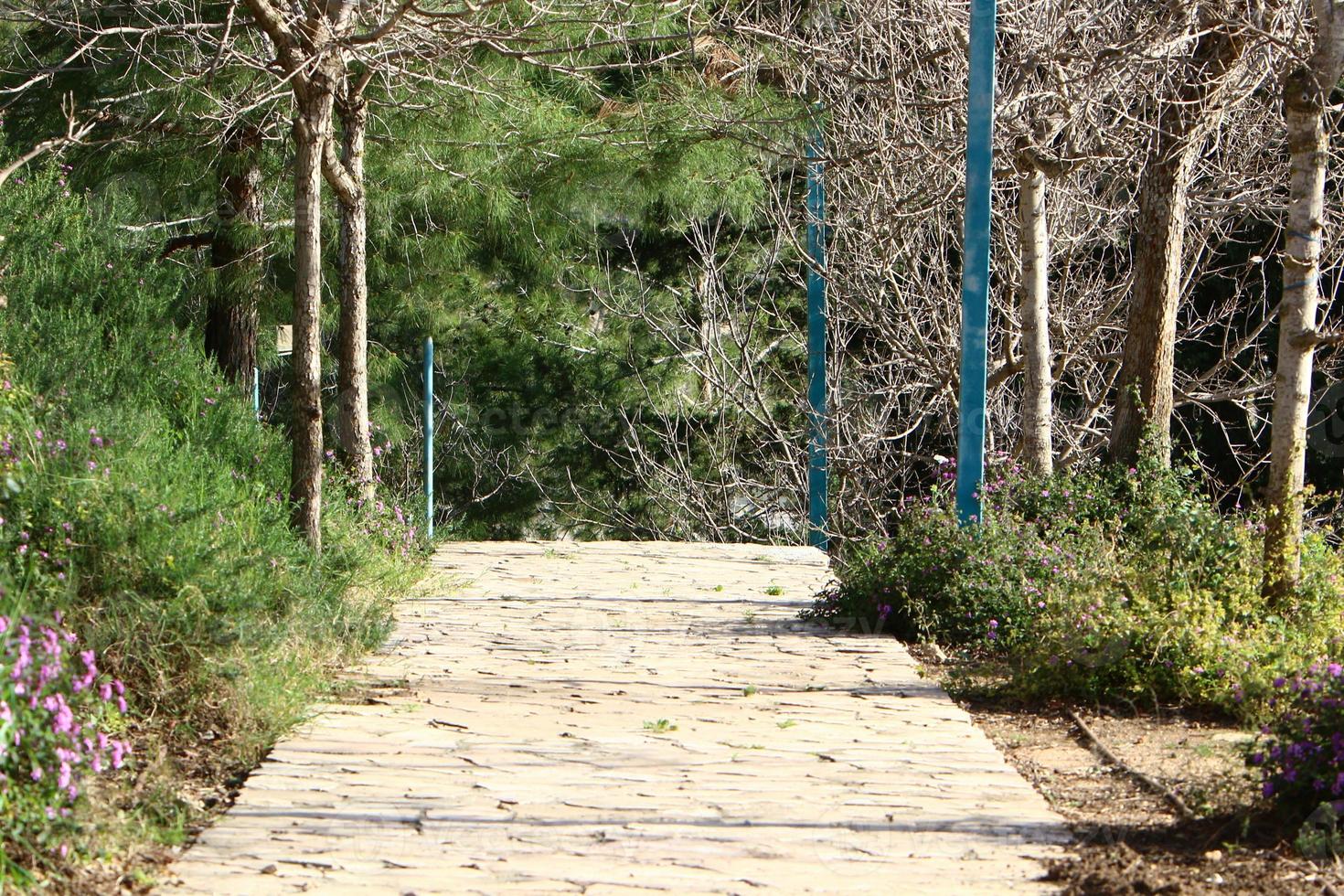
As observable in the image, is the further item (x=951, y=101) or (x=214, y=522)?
(x=951, y=101)

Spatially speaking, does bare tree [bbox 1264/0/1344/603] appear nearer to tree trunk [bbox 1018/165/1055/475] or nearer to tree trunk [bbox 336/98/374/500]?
tree trunk [bbox 1018/165/1055/475]

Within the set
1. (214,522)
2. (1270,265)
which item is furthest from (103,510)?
(1270,265)

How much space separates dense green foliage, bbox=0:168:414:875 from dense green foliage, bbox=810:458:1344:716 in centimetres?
294

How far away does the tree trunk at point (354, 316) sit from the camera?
876 cm

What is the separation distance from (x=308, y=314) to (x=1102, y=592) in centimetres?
414

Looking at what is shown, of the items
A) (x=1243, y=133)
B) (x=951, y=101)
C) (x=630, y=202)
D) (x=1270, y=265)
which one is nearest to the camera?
(x=951, y=101)

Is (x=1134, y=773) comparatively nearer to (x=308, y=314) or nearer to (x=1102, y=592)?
(x=1102, y=592)

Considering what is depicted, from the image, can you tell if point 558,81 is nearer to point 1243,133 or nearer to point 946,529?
point 1243,133

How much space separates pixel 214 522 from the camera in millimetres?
5699

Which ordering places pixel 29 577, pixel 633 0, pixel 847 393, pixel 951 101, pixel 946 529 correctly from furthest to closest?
pixel 847 393 → pixel 633 0 → pixel 951 101 → pixel 946 529 → pixel 29 577

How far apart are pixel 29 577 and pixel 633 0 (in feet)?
23.9

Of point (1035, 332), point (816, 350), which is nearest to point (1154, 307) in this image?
point (1035, 332)

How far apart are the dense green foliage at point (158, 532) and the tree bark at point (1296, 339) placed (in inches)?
178

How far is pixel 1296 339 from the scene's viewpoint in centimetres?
680
